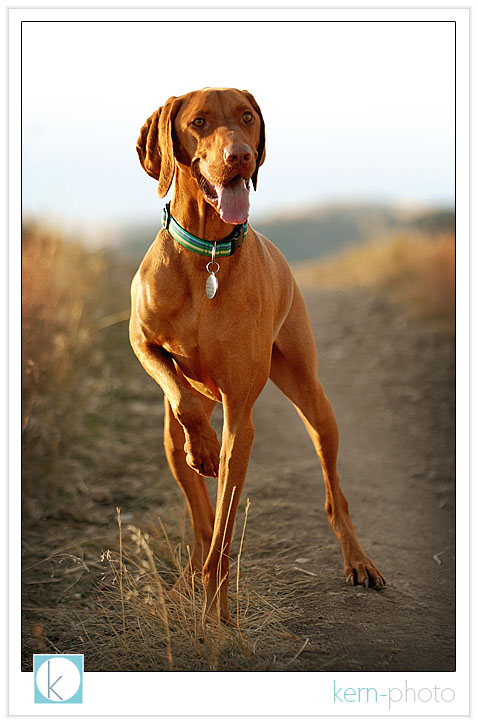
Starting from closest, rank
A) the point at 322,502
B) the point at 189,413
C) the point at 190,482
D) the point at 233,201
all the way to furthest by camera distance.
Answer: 1. the point at 233,201
2. the point at 189,413
3. the point at 190,482
4. the point at 322,502

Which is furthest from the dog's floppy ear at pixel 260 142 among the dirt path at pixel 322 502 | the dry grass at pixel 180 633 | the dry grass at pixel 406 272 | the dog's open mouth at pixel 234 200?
the dry grass at pixel 406 272

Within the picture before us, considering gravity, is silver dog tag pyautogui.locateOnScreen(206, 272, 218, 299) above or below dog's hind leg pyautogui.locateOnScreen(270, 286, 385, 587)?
above

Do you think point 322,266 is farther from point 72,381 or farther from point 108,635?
point 108,635

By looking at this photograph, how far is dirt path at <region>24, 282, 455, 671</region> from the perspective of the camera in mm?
3525

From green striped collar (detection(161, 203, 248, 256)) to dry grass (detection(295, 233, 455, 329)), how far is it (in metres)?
6.18

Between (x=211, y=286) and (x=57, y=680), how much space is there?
164cm

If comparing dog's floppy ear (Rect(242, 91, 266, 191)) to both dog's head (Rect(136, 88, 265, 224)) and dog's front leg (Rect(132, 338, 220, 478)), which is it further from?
dog's front leg (Rect(132, 338, 220, 478))

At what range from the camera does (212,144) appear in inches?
107

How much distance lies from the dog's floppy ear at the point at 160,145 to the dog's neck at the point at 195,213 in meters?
0.09

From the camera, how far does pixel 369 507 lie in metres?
5.34

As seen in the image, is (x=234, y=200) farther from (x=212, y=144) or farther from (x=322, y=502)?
(x=322, y=502)

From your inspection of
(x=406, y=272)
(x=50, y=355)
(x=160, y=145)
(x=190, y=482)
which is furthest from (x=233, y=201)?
(x=406, y=272)

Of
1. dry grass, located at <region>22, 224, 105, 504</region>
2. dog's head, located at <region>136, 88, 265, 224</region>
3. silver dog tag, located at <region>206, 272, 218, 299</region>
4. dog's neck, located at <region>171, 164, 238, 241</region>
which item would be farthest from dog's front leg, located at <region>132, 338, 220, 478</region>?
dry grass, located at <region>22, 224, 105, 504</region>

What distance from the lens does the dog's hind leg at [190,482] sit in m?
3.59
